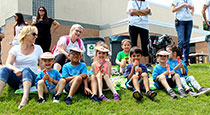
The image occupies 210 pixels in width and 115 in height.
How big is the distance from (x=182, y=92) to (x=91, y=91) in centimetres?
154

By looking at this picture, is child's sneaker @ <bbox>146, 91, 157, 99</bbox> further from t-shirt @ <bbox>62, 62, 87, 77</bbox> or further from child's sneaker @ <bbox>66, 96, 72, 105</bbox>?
child's sneaker @ <bbox>66, 96, 72, 105</bbox>

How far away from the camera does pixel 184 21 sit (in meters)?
5.82

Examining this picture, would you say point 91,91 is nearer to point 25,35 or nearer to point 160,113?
point 160,113

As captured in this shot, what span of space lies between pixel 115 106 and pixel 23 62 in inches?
67.8

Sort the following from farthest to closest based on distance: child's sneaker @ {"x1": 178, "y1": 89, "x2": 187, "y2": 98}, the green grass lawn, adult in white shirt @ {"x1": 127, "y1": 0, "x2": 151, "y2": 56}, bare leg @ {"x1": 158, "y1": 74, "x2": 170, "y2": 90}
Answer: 1. adult in white shirt @ {"x1": 127, "y1": 0, "x2": 151, "y2": 56}
2. bare leg @ {"x1": 158, "y1": 74, "x2": 170, "y2": 90}
3. child's sneaker @ {"x1": 178, "y1": 89, "x2": 187, "y2": 98}
4. the green grass lawn

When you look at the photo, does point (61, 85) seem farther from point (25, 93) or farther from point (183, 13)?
point (183, 13)

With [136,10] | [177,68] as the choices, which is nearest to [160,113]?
[177,68]

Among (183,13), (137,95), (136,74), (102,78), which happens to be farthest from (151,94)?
(183,13)

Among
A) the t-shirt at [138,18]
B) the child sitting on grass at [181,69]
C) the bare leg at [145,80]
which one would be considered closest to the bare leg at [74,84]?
the bare leg at [145,80]

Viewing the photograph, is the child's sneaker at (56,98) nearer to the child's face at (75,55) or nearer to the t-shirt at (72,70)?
the t-shirt at (72,70)

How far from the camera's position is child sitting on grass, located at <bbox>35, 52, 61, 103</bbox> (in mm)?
3203

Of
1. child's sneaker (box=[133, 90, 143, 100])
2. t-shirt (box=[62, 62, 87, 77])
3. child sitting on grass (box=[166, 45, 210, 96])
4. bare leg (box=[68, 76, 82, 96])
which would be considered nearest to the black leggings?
child sitting on grass (box=[166, 45, 210, 96])

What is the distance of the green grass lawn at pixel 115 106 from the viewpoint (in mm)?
2846

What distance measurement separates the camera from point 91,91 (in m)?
3.51
